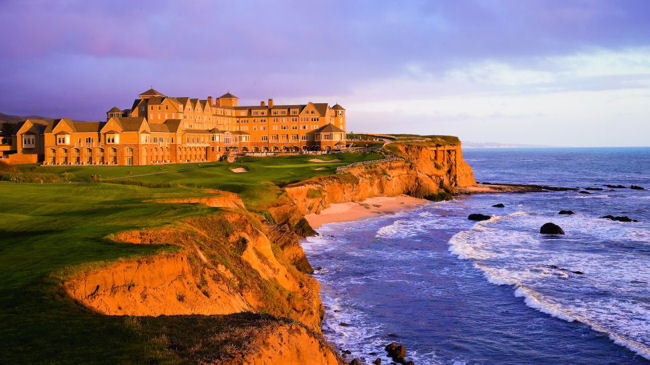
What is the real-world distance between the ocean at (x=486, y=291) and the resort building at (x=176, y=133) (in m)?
48.8

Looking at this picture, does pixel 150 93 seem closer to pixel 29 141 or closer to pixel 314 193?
pixel 29 141

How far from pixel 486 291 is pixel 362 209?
112 ft

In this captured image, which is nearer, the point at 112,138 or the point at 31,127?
the point at 112,138

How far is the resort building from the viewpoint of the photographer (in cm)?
8356

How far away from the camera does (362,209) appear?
62531 millimetres

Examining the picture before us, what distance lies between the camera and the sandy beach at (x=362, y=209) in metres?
53.8

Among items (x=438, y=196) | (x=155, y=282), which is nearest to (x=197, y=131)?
(x=438, y=196)

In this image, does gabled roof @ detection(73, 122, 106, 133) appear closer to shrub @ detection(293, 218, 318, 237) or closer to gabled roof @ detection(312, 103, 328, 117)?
gabled roof @ detection(312, 103, 328, 117)

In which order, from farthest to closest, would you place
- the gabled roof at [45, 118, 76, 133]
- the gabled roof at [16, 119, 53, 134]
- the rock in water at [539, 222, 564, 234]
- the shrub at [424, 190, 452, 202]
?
1. the gabled roof at [16, 119, 53, 134]
2. the gabled roof at [45, 118, 76, 133]
3. the shrub at [424, 190, 452, 202]
4. the rock in water at [539, 222, 564, 234]

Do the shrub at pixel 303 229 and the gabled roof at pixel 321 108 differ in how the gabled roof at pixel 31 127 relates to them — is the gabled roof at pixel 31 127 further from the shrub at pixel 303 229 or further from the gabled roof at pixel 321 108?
the shrub at pixel 303 229

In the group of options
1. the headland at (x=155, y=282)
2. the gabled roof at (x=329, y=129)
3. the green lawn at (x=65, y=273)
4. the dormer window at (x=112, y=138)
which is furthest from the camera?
the gabled roof at (x=329, y=129)

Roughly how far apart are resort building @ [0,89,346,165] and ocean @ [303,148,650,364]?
48850mm

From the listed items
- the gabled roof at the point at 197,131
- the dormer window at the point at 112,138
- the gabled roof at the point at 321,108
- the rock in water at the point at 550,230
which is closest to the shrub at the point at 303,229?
the rock in water at the point at 550,230

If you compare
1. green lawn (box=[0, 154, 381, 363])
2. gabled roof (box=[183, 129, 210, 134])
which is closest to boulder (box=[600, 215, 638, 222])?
green lawn (box=[0, 154, 381, 363])
